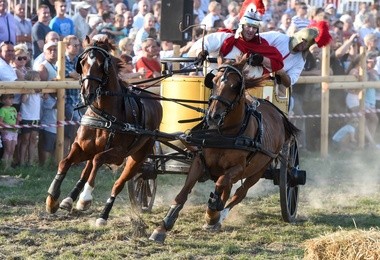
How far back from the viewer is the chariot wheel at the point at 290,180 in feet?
34.5

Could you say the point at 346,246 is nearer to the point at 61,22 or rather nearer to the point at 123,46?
the point at 123,46

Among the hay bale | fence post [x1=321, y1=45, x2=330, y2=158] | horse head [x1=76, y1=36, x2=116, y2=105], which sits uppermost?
horse head [x1=76, y1=36, x2=116, y2=105]

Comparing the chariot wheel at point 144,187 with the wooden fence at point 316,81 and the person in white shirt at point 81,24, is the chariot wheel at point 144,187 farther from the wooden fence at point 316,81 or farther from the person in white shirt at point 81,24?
the person in white shirt at point 81,24

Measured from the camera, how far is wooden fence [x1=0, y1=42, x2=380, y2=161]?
13.1 meters

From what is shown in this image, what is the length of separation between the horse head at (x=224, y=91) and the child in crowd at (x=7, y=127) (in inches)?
192

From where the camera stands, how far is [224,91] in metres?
8.66

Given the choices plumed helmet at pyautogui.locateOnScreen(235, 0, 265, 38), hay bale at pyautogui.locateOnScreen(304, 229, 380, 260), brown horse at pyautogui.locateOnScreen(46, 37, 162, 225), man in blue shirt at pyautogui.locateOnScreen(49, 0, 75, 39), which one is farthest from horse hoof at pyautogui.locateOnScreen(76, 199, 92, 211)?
man in blue shirt at pyautogui.locateOnScreen(49, 0, 75, 39)

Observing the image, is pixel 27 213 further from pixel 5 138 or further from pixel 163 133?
pixel 5 138

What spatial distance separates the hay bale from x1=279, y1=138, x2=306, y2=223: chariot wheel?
9.66 feet

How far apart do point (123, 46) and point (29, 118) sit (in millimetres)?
2531

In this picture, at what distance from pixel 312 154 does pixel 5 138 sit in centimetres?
609

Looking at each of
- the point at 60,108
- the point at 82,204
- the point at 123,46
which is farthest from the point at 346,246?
the point at 123,46

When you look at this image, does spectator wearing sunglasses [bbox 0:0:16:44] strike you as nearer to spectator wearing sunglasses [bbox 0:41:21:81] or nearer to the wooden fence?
spectator wearing sunglasses [bbox 0:41:21:81]

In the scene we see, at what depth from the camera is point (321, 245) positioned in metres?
7.43
